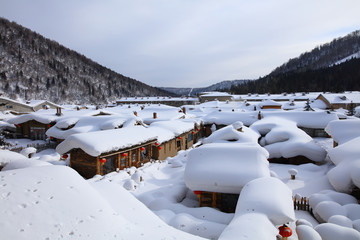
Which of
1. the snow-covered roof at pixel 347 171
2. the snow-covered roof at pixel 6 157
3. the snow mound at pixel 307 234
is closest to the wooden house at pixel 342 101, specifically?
the snow-covered roof at pixel 347 171

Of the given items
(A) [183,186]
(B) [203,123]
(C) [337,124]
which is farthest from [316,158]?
(B) [203,123]

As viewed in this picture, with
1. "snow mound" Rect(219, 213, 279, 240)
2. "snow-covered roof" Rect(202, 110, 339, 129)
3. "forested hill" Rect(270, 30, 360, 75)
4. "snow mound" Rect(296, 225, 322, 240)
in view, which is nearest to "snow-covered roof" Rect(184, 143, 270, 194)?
"snow mound" Rect(296, 225, 322, 240)

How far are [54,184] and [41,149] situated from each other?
23676 mm

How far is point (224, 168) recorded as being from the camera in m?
11.1

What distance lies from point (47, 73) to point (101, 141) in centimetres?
11202

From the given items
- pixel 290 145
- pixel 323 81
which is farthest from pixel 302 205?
pixel 323 81

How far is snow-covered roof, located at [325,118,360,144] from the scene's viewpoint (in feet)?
60.0

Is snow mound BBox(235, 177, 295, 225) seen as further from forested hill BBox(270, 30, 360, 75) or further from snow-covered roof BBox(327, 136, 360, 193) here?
forested hill BBox(270, 30, 360, 75)

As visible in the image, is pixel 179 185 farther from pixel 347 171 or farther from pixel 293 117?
pixel 293 117

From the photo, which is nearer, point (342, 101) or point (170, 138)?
point (170, 138)

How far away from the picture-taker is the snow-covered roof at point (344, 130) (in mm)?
18294

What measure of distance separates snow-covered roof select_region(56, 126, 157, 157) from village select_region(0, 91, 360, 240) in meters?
0.09

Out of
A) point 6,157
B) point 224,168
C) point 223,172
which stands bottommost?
point 223,172

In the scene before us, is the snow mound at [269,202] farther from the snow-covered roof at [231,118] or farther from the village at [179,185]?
the snow-covered roof at [231,118]
